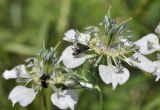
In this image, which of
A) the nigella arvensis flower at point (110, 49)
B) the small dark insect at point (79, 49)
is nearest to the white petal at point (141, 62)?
the nigella arvensis flower at point (110, 49)

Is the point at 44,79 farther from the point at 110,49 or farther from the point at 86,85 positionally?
the point at 110,49

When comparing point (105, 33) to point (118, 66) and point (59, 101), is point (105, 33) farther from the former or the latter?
point (59, 101)

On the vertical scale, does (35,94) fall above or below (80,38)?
below

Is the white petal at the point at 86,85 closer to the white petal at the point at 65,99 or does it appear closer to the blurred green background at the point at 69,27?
the white petal at the point at 65,99

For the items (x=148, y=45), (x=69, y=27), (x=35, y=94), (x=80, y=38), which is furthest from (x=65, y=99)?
(x=69, y=27)

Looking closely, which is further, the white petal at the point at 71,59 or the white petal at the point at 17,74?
the white petal at the point at 17,74

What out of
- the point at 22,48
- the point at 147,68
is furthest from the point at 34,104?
the point at 147,68

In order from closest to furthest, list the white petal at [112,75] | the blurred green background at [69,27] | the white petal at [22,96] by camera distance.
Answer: the white petal at [112,75] < the white petal at [22,96] < the blurred green background at [69,27]
